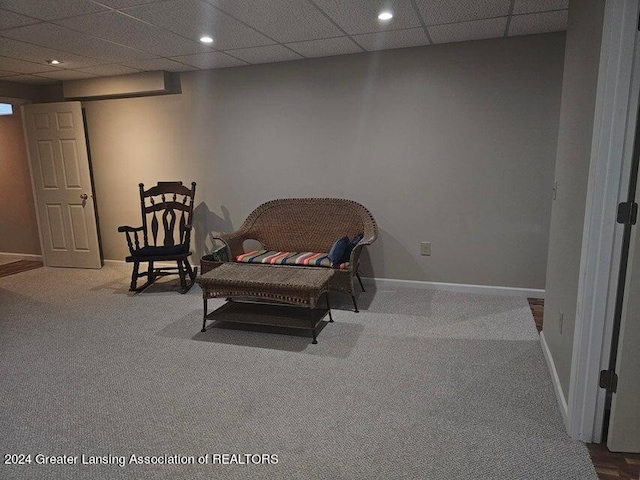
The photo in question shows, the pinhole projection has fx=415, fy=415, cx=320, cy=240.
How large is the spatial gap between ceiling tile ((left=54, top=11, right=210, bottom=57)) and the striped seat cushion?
185cm

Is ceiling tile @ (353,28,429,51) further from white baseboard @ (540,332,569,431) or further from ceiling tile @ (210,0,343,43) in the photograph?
white baseboard @ (540,332,569,431)

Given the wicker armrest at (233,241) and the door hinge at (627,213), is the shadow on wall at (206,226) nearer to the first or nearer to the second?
the wicker armrest at (233,241)

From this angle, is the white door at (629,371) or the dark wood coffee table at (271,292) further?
the dark wood coffee table at (271,292)

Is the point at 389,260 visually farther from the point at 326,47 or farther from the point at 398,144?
the point at 326,47

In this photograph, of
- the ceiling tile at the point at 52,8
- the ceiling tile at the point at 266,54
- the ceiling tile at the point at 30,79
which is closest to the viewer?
the ceiling tile at the point at 52,8

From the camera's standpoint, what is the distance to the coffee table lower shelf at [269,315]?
291 cm

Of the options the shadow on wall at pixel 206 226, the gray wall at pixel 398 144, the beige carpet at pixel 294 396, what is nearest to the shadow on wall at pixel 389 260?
the gray wall at pixel 398 144

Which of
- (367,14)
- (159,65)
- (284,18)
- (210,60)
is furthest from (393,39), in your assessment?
(159,65)

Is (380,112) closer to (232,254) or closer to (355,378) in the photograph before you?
(232,254)

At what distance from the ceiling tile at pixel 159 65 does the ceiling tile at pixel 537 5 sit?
3.02 metres

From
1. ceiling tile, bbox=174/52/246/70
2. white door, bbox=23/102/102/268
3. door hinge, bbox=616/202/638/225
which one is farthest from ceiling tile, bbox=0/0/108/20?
door hinge, bbox=616/202/638/225

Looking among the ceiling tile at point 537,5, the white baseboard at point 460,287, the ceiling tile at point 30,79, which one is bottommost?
the white baseboard at point 460,287

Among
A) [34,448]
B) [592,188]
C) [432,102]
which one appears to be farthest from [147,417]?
[432,102]

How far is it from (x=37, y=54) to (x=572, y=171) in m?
4.27
